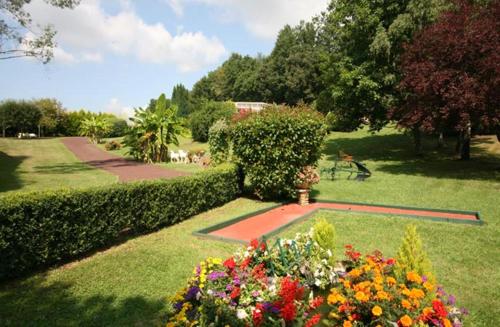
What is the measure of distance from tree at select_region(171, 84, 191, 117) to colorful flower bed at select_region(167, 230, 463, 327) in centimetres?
7999

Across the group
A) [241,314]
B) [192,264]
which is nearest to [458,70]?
[192,264]

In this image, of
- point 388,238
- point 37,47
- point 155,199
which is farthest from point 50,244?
point 37,47

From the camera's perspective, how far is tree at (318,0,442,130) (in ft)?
60.5

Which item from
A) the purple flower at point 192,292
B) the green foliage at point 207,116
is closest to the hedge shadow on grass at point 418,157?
the green foliage at point 207,116

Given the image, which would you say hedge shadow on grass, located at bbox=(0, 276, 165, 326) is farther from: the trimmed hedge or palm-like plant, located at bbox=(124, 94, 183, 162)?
palm-like plant, located at bbox=(124, 94, 183, 162)

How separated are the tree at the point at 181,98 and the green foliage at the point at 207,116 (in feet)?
158

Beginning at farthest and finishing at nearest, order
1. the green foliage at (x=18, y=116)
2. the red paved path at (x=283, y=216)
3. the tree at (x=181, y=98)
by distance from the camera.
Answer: the tree at (x=181, y=98) < the green foliage at (x=18, y=116) < the red paved path at (x=283, y=216)

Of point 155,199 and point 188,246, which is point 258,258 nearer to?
point 188,246

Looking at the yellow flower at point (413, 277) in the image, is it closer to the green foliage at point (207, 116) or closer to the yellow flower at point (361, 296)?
the yellow flower at point (361, 296)

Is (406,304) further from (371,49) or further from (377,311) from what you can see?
(371,49)

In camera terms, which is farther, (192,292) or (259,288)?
(259,288)

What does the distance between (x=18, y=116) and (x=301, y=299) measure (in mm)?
50035

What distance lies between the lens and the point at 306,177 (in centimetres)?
1084

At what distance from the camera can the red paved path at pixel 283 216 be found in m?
8.18
